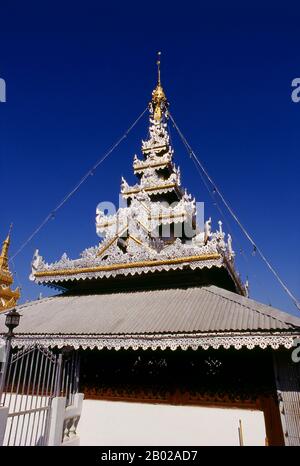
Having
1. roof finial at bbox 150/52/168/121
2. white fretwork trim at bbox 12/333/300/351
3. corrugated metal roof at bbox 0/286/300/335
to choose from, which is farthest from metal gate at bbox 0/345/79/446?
roof finial at bbox 150/52/168/121

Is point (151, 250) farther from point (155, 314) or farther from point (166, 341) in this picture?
point (166, 341)

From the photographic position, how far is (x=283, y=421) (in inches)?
281

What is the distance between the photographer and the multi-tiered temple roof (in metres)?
10.7

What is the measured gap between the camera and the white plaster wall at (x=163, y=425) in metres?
7.74

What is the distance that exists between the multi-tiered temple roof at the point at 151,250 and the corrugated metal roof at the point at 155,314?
28.7 inches

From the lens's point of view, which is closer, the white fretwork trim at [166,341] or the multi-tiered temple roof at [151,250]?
the white fretwork trim at [166,341]

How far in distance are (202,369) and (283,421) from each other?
2.41 metres

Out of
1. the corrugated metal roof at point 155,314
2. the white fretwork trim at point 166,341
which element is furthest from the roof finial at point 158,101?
the white fretwork trim at point 166,341

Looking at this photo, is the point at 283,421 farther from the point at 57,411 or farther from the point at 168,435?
the point at 57,411

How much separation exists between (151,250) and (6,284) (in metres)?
20.7

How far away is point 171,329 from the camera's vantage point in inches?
317

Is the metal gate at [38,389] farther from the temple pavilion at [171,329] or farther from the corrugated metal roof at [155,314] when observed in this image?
the corrugated metal roof at [155,314]

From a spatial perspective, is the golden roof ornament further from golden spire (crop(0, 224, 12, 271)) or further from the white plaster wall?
the white plaster wall
